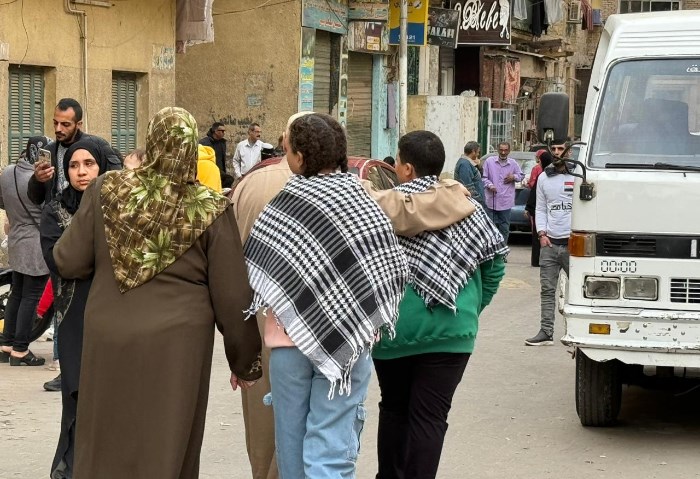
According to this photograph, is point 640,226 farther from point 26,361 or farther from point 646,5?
point 646,5

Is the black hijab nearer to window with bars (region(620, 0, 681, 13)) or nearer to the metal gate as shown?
the metal gate

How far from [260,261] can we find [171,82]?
16145 mm

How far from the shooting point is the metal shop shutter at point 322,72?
86.6 ft

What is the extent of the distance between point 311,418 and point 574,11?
41.6 metres

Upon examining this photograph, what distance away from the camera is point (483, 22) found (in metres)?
32.9

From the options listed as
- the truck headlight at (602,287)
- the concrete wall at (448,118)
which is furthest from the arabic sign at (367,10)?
the truck headlight at (602,287)

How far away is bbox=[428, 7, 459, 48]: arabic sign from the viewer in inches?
1216

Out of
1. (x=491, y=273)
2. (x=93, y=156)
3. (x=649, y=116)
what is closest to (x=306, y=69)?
(x=649, y=116)

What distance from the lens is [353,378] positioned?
5.00m

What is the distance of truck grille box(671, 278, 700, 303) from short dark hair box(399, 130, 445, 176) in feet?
7.56

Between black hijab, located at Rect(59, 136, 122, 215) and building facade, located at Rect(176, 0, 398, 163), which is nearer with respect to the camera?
black hijab, located at Rect(59, 136, 122, 215)

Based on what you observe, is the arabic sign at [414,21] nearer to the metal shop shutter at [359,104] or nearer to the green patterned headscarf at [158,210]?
the metal shop shutter at [359,104]

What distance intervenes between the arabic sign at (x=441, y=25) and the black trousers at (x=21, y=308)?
71.0 ft

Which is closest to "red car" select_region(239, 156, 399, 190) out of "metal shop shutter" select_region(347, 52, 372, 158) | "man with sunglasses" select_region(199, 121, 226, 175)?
"man with sunglasses" select_region(199, 121, 226, 175)
